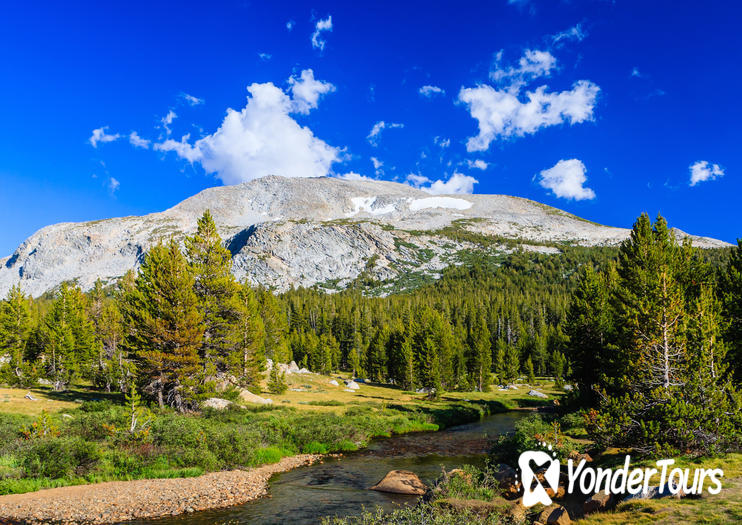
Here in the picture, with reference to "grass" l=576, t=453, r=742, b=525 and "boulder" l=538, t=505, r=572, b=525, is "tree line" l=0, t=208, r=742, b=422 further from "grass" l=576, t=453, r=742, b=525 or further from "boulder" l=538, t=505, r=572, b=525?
"boulder" l=538, t=505, r=572, b=525

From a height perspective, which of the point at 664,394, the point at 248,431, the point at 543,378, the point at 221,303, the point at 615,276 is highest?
the point at 615,276

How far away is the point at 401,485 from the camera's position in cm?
2238

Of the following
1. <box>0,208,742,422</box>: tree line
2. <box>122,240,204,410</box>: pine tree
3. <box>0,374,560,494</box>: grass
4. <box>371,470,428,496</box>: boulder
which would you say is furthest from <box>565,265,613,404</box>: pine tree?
<box>122,240,204,410</box>: pine tree

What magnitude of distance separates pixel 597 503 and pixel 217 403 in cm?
3578

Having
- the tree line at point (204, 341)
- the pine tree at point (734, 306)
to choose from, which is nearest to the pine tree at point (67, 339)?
the tree line at point (204, 341)

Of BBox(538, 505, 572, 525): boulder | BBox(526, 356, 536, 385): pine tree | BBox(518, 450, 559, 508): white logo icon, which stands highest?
BBox(538, 505, 572, 525): boulder

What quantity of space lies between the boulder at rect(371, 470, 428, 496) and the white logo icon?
5.46 metres

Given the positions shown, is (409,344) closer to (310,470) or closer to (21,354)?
(310,470)

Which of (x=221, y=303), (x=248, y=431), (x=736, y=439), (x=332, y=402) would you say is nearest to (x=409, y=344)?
(x=332, y=402)

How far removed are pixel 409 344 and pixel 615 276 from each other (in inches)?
1644

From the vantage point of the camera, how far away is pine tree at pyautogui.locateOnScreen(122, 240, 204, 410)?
115 ft

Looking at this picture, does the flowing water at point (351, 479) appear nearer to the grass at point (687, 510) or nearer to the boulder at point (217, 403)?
the grass at point (687, 510)

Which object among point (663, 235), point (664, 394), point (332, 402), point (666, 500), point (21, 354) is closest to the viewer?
point (666, 500)

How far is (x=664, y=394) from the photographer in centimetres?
1856
